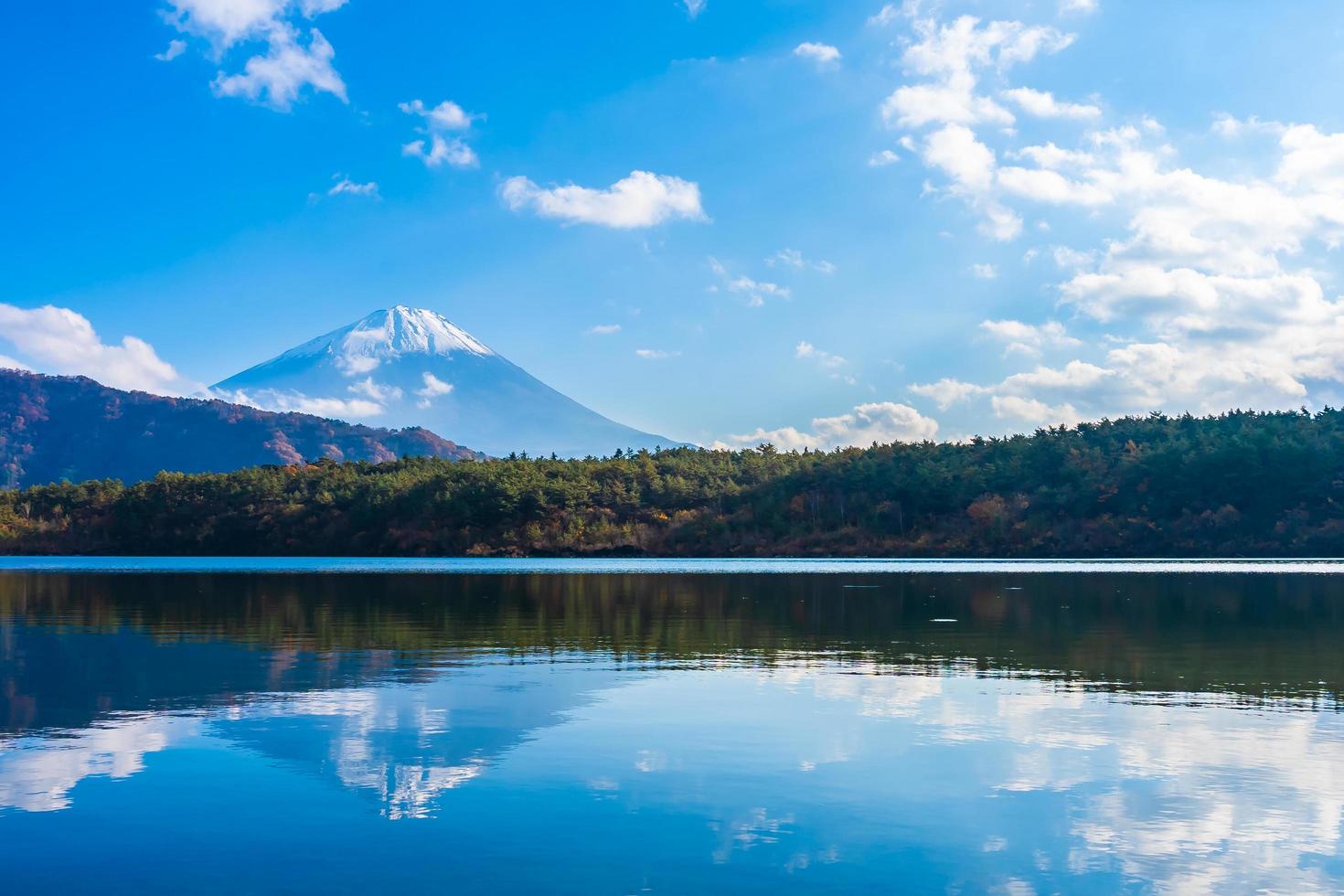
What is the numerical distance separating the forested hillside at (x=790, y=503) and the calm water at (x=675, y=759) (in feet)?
253

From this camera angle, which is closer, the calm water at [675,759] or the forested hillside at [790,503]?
the calm water at [675,759]

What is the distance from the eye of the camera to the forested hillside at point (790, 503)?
10362cm

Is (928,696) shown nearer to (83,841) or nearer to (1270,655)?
(1270,655)

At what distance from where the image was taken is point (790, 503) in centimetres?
12338

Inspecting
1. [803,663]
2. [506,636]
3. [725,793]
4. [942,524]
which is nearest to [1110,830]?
[725,793]

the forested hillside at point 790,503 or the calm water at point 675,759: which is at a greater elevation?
the forested hillside at point 790,503

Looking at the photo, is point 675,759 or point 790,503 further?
point 790,503

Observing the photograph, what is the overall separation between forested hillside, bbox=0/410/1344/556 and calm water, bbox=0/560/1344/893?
7723cm

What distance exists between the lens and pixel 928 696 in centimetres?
1955

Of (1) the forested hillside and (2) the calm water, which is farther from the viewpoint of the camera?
(1) the forested hillside

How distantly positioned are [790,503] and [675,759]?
359 feet

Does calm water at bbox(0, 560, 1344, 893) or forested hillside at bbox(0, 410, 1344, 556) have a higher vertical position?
forested hillside at bbox(0, 410, 1344, 556)

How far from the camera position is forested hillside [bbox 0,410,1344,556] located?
104 m

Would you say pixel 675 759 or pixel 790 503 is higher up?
pixel 790 503
